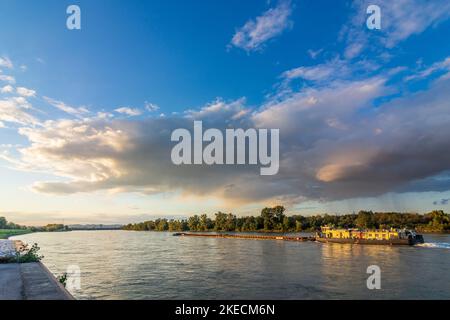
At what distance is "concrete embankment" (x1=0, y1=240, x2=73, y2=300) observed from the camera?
1342 cm

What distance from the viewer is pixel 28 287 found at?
15.3 m

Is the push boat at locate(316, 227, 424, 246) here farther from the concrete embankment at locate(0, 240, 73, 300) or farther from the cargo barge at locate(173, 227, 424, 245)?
the concrete embankment at locate(0, 240, 73, 300)

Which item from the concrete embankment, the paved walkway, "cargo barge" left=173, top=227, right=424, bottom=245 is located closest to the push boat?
"cargo barge" left=173, top=227, right=424, bottom=245

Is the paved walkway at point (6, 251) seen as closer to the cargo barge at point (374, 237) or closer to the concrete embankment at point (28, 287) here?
the concrete embankment at point (28, 287)

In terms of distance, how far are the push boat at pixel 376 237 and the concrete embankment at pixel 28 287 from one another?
97.0m

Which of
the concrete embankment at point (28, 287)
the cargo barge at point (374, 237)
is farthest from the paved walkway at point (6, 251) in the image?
the cargo barge at point (374, 237)

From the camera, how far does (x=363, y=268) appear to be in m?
49.1

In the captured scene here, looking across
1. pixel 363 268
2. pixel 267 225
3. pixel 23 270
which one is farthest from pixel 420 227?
pixel 23 270

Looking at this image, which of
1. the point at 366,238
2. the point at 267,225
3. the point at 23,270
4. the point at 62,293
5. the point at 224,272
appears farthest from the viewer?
the point at 267,225

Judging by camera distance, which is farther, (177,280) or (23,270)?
(177,280)

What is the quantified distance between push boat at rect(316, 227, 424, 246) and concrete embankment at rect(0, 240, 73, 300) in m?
97.0
